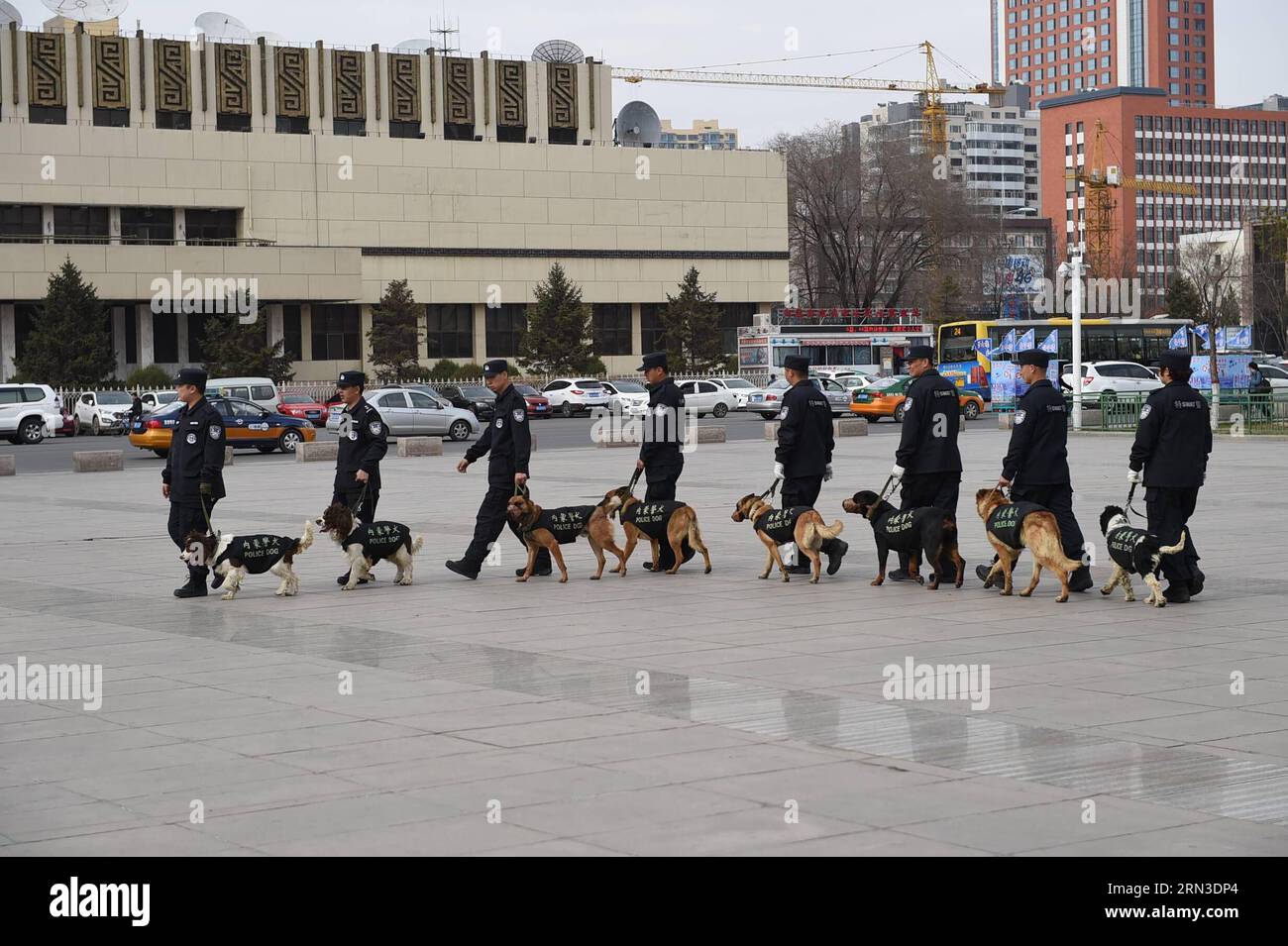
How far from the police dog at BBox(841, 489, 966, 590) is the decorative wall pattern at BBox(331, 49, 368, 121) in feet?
220

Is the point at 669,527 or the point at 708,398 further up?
the point at 708,398

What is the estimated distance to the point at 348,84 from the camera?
7631 centimetres

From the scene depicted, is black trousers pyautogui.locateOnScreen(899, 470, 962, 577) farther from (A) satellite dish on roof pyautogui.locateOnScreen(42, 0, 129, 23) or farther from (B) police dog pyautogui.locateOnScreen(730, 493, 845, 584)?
(A) satellite dish on roof pyautogui.locateOnScreen(42, 0, 129, 23)

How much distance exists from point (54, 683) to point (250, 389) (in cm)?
3429

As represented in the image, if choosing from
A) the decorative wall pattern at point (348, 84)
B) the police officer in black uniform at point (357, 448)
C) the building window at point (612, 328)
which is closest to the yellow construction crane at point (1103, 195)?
the building window at point (612, 328)

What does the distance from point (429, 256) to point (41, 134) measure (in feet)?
59.1

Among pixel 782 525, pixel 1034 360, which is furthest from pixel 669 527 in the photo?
pixel 1034 360

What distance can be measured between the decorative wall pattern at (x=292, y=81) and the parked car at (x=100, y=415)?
2869cm

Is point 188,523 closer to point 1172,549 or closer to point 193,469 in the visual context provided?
point 193,469

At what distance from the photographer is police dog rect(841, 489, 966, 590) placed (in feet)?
41.8

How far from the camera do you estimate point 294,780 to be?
680 centimetres

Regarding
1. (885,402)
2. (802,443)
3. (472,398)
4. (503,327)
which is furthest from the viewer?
(503,327)

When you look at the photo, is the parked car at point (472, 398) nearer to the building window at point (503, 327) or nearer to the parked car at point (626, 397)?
the parked car at point (626, 397)
